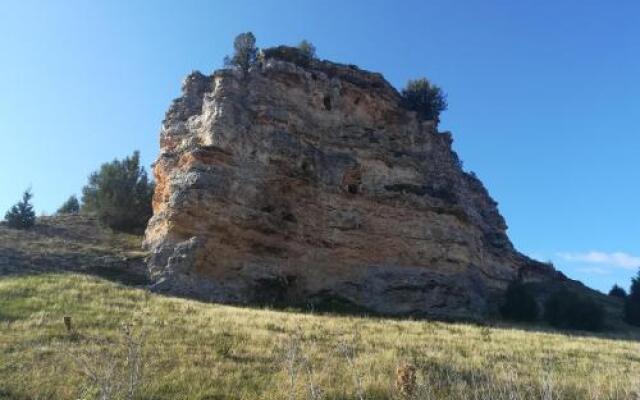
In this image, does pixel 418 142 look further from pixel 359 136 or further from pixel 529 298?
pixel 529 298

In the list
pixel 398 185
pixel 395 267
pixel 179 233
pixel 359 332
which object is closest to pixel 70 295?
pixel 179 233

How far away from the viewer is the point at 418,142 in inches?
1353

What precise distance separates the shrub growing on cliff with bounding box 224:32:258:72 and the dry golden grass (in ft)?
58.1

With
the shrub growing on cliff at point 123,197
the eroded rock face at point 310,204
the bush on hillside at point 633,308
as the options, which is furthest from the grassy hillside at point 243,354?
the bush on hillside at point 633,308

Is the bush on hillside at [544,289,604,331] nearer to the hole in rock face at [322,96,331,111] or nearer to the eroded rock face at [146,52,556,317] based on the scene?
the eroded rock face at [146,52,556,317]

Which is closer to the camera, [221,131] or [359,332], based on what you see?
[359,332]

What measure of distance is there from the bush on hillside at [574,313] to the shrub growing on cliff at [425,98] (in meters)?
13.7

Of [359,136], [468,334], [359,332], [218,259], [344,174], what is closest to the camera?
[359,332]

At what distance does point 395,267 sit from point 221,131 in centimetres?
1028

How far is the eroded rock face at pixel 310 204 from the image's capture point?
25484 millimetres

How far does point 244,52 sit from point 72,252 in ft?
51.1

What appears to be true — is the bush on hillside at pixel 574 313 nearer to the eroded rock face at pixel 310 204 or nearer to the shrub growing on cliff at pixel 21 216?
the eroded rock face at pixel 310 204

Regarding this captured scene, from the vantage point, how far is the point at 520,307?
98.0ft

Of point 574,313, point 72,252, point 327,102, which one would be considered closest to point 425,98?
point 327,102
